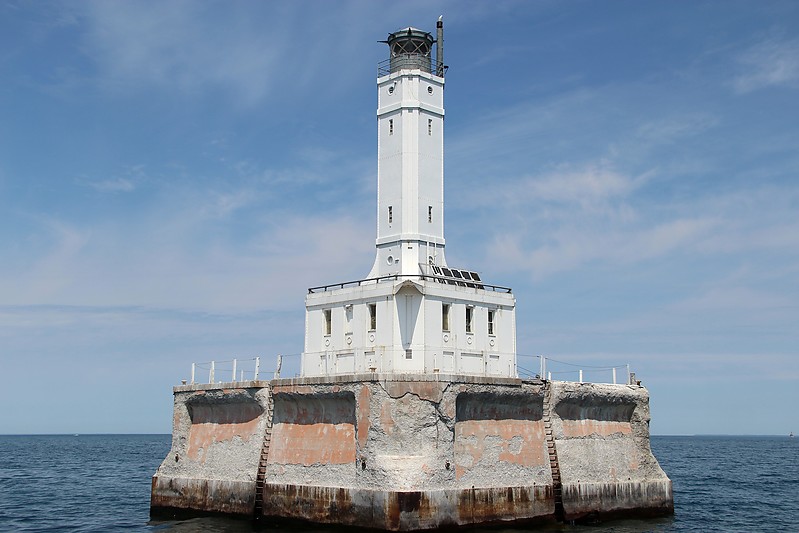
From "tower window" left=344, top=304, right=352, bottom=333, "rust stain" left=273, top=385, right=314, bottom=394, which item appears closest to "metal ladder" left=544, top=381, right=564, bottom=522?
"tower window" left=344, top=304, right=352, bottom=333

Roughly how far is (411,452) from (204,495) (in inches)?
431

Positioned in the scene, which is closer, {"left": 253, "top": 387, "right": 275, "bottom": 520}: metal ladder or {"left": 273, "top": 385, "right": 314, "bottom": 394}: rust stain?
{"left": 273, "top": 385, "right": 314, "bottom": 394}: rust stain

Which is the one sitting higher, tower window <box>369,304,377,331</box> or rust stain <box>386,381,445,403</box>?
tower window <box>369,304,377,331</box>

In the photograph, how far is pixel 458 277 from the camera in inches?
1558

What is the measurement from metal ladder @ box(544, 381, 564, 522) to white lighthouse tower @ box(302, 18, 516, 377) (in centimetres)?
289

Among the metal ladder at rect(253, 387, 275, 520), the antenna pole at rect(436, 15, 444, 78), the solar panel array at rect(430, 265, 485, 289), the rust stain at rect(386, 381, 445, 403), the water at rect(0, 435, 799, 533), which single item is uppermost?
the antenna pole at rect(436, 15, 444, 78)

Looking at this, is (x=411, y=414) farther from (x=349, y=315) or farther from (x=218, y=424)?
(x=218, y=424)

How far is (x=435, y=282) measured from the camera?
122 feet

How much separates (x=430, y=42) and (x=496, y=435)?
18167 mm

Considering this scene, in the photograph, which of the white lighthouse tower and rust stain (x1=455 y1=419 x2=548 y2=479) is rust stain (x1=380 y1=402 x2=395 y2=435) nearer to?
rust stain (x1=455 y1=419 x2=548 y2=479)

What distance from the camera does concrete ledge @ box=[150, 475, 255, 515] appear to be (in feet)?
117

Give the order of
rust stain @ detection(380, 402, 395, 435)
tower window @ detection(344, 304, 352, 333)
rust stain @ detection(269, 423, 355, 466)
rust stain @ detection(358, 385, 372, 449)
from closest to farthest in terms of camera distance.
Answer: rust stain @ detection(380, 402, 395, 435), rust stain @ detection(358, 385, 372, 449), rust stain @ detection(269, 423, 355, 466), tower window @ detection(344, 304, 352, 333)

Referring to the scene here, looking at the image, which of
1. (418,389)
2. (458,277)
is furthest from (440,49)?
(418,389)

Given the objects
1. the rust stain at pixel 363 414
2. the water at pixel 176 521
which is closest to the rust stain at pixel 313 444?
the rust stain at pixel 363 414
